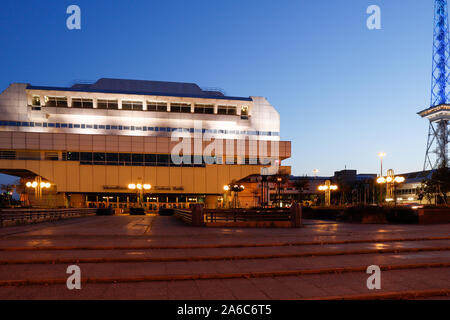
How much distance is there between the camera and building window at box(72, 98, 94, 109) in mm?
61188

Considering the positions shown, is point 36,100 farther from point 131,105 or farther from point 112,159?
point 112,159

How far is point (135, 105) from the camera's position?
2478 inches

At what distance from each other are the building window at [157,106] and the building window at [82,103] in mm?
10324

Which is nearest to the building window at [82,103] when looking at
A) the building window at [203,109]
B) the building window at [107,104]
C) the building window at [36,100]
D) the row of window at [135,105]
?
the row of window at [135,105]

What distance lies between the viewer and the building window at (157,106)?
63625 mm

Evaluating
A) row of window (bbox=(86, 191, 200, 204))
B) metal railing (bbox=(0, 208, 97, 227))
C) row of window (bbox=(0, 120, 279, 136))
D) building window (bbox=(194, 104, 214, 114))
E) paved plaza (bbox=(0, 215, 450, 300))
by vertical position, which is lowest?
row of window (bbox=(86, 191, 200, 204))

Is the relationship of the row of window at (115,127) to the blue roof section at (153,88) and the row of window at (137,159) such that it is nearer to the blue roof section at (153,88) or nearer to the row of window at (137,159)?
the row of window at (137,159)

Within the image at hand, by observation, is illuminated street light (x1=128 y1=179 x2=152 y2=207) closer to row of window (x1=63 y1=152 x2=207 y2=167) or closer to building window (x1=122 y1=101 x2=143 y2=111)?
row of window (x1=63 y1=152 x2=207 y2=167)

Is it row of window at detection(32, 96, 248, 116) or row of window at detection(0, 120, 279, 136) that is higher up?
row of window at detection(32, 96, 248, 116)

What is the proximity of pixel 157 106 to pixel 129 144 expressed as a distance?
11192 mm

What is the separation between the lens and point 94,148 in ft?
182

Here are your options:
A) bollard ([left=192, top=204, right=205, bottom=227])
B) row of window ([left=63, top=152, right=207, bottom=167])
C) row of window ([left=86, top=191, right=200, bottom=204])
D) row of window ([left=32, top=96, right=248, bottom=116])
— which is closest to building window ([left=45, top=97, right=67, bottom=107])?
row of window ([left=32, top=96, right=248, bottom=116])

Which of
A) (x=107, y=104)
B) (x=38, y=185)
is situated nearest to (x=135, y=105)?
(x=107, y=104)
